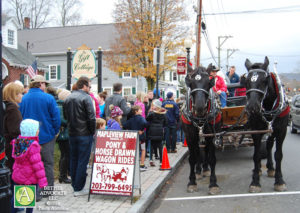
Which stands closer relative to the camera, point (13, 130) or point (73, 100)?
point (13, 130)

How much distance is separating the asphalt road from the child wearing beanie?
202cm

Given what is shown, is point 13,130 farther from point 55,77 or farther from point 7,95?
point 55,77

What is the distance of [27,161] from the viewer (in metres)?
4.36

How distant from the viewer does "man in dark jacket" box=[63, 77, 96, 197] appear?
5543 mm

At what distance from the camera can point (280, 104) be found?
5.90 meters

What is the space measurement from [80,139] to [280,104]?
12.3 ft

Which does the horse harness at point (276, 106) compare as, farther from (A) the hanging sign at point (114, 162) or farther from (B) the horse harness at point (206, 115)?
(A) the hanging sign at point (114, 162)

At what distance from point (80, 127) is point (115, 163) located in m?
0.89

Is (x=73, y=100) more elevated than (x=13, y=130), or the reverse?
(x=73, y=100)

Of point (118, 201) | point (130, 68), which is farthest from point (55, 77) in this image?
point (118, 201)

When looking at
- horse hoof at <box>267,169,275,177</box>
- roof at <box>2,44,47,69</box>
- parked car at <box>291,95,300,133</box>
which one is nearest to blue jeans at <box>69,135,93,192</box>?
horse hoof at <box>267,169,275,177</box>

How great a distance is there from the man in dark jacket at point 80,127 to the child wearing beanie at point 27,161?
3.91ft

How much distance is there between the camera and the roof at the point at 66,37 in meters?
35.7

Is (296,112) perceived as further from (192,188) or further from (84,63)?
(192,188)
